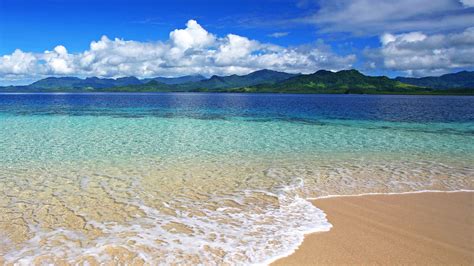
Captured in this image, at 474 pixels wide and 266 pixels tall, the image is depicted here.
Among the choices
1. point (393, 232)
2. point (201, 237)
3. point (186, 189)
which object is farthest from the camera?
point (186, 189)

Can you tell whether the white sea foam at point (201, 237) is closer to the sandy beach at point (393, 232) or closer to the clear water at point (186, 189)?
the clear water at point (186, 189)

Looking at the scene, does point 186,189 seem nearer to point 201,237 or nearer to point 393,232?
point 201,237

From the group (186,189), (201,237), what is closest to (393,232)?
(201,237)

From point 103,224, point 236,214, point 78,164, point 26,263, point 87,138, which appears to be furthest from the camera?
point 87,138

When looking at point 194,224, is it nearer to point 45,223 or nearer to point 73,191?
point 45,223

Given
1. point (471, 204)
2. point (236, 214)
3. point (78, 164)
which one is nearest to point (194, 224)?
point (236, 214)

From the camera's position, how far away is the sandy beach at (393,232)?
8320 mm

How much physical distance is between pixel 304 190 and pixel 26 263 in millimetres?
10401

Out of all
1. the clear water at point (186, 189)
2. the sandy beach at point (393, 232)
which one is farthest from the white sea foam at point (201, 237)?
the sandy beach at point (393, 232)

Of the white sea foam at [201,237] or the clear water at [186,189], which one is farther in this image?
the clear water at [186,189]

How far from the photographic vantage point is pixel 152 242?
9172 millimetres

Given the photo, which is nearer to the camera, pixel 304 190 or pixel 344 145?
pixel 304 190

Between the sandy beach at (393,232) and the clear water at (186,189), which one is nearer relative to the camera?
the sandy beach at (393,232)

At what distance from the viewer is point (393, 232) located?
985 centimetres
